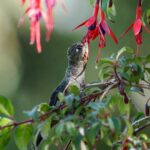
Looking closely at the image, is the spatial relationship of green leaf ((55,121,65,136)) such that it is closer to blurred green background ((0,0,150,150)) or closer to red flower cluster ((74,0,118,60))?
red flower cluster ((74,0,118,60))

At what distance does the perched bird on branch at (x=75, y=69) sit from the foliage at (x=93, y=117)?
101mm

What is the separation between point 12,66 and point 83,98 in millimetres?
5421

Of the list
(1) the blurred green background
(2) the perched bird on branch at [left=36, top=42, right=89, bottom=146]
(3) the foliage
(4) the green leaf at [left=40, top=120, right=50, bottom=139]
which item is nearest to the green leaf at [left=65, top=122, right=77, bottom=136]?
(3) the foliage

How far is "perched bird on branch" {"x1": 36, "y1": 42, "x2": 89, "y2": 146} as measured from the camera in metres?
2.00

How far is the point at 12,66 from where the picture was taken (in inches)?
283

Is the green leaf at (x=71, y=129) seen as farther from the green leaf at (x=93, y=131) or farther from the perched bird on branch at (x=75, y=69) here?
the perched bird on branch at (x=75, y=69)

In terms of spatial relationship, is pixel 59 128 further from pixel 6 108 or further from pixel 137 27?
pixel 137 27

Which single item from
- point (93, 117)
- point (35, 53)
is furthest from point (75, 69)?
point (35, 53)

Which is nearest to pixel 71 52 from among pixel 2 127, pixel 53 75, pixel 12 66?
pixel 2 127

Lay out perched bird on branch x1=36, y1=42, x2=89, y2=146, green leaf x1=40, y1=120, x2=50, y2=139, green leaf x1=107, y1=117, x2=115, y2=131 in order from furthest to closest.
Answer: perched bird on branch x1=36, y1=42, x2=89, y2=146
green leaf x1=40, y1=120, x2=50, y2=139
green leaf x1=107, y1=117, x2=115, y2=131

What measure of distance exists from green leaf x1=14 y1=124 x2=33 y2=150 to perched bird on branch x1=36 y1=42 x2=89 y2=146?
224mm

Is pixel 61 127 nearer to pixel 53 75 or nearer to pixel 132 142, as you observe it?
pixel 132 142

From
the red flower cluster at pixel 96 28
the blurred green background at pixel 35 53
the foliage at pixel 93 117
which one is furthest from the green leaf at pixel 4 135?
the blurred green background at pixel 35 53

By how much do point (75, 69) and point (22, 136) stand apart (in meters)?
0.35
